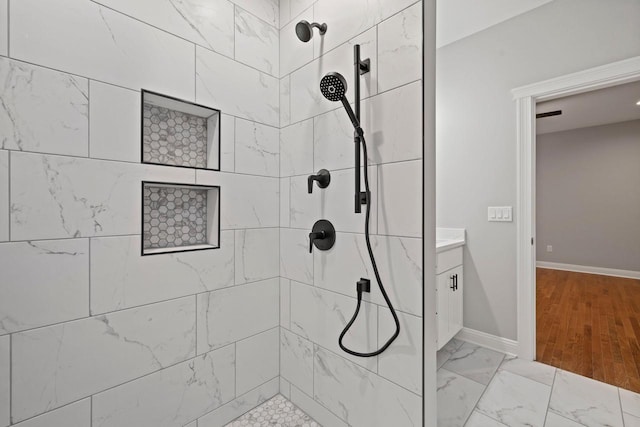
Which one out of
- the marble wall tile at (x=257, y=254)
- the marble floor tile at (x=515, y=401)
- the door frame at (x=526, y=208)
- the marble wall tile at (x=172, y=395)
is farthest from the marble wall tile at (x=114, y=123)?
the door frame at (x=526, y=208)

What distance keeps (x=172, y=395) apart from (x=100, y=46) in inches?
59.2

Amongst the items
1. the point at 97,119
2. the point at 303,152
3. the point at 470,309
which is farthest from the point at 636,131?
the point at 97,119

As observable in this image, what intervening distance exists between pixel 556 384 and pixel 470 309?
0.72m

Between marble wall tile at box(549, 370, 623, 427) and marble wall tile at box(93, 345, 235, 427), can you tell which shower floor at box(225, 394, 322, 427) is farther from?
marble wall tile at box(549, 370, 623, 427)

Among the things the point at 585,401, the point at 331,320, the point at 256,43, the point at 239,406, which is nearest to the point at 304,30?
the point at 256,43

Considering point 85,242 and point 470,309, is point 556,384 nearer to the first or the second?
point 470,309

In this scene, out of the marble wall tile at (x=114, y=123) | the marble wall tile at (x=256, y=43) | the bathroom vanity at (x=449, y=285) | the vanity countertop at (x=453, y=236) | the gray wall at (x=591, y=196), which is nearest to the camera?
the marble wall tile at (x=114, y=123)

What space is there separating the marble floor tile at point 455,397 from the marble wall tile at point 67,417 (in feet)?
5.52

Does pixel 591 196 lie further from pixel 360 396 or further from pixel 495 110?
pixel 360 396

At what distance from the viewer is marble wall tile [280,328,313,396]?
58.0 inches

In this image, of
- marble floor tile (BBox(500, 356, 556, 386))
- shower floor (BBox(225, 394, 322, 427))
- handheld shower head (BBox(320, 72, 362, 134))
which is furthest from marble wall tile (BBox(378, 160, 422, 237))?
marble floor tile (BBox(500, 356, 556, 386))

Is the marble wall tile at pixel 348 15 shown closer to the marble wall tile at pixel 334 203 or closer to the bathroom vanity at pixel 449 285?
the marble wall tile at pixel 334 203

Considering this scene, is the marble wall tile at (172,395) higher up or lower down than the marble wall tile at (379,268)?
lower down

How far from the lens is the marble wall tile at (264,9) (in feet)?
4.83
